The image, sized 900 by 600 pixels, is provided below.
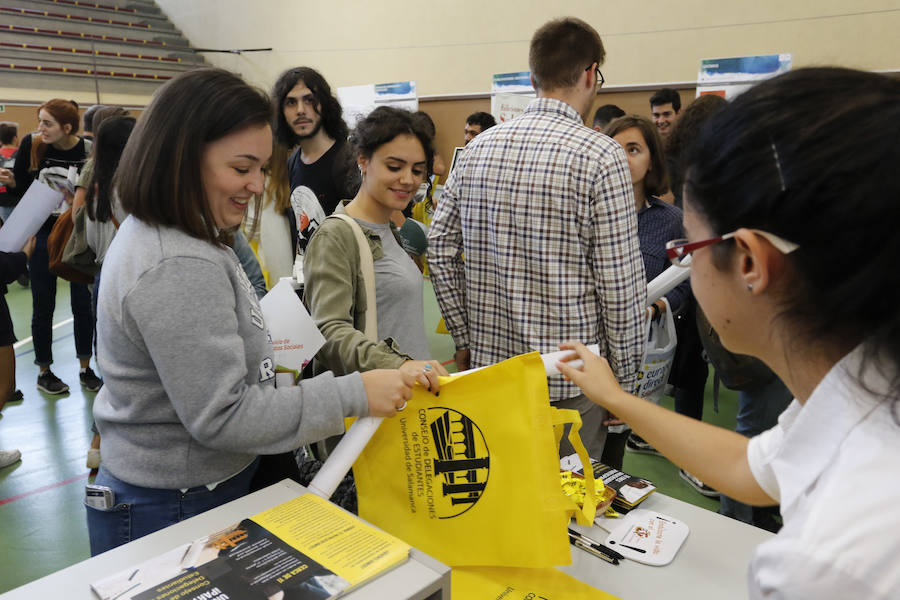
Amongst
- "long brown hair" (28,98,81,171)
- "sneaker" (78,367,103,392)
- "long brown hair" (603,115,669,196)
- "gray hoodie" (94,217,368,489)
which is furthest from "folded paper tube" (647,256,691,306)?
"long brown hair" (28,98,81,171)

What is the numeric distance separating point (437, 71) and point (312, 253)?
6994mm

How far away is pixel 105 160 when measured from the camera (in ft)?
7.68

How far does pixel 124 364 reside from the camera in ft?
3.12

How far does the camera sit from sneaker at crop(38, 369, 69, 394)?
3758 mm

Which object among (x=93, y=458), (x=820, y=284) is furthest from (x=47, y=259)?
(x=820, y=284)

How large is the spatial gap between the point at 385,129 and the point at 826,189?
1367mm

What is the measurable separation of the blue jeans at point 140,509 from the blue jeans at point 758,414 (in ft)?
5.30

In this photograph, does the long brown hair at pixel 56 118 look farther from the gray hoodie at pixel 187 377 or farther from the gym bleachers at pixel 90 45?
the gym bleachers at pixel 90 45

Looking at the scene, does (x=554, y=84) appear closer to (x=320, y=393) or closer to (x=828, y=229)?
(x=320, y=393)

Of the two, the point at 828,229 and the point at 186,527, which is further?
the point at 186,527

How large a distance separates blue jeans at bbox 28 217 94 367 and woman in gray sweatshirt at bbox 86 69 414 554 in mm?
3187

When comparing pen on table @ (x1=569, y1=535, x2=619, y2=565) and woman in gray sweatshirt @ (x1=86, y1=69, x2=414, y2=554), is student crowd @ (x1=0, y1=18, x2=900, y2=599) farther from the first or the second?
pen on table @ (x1=569, y1=535, x2=619, y2=565)

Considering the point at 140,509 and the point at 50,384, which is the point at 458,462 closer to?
the point at 140,509

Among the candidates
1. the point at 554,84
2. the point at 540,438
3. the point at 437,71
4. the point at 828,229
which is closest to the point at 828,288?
the point at 828,229
